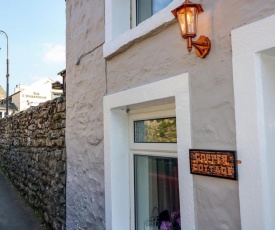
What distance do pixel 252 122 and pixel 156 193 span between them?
1689 mm

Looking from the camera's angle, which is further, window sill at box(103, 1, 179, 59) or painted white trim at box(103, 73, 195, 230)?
painted white trim at box(103, 73, 195, 230)

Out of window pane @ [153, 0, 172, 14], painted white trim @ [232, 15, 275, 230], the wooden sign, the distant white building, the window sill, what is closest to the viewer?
painted white trim @ [232, 15, 275, 230]

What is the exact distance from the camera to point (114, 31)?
3527 millimetres

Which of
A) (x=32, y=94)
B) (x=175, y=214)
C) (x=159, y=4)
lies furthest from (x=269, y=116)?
(x=32, y=94)

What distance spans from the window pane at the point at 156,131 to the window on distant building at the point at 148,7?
1.22 m

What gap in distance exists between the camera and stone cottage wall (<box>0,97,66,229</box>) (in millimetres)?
4977

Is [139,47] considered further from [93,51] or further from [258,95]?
A: [258,95]

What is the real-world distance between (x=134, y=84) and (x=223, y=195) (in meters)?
1.50

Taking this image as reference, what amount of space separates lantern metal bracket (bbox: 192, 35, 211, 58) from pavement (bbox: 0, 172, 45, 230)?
4785 mm

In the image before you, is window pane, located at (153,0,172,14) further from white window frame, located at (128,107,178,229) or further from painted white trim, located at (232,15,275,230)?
painted white trim, located at (232,15,275,230)

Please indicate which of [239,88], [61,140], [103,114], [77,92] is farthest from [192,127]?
[61,140]

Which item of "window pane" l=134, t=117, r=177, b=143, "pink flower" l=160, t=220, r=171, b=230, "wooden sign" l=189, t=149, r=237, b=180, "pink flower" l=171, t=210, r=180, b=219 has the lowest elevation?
"pink flower" l=160, t=220, r=171, b=230

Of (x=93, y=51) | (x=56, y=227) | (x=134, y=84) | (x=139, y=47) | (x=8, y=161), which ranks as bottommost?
(x=56, y=227)

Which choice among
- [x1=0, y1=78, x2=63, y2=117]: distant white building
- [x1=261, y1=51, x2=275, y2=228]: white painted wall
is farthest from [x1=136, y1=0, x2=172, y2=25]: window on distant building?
[x1=0, y1=78, x2=63, y2=117]: distant white building
